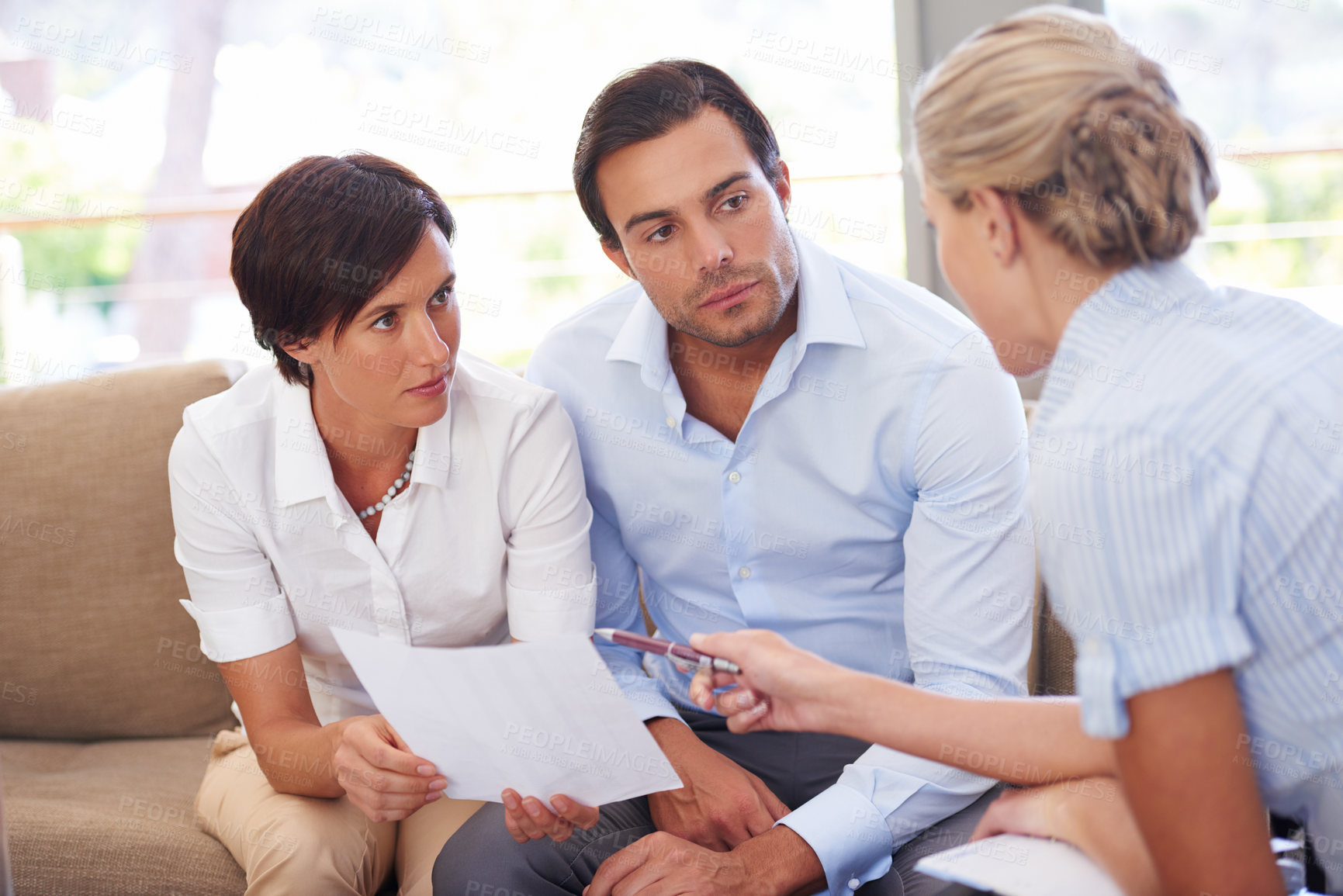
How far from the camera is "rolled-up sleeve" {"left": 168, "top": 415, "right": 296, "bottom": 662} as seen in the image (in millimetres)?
1279

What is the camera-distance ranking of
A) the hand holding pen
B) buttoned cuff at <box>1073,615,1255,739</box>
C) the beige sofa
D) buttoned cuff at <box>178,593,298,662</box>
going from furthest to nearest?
the beige sofa
buttoned cuff at <box>178,593,298,662</box>
the hand holding pen
buttoned cuff at <box>1073,615,1255,739</box>

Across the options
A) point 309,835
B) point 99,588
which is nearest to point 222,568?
point 309,835

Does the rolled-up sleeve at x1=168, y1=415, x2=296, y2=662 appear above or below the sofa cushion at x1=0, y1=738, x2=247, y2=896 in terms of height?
above

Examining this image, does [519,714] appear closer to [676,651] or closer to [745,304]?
[676,651]

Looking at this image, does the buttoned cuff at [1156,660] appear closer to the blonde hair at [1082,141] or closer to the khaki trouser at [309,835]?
the blonde hair at [1082,141]

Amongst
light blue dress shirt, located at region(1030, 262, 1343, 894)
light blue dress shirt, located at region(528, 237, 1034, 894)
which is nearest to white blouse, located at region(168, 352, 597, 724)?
light blue dress shirt, located at region(528, 237, 1034, 894)

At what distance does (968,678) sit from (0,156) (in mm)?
4532

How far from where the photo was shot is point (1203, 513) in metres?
0.66

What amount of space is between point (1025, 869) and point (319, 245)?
0.97 m

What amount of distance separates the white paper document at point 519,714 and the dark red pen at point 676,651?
31mm

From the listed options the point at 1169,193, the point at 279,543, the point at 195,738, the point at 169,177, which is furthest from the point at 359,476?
the point at 169,177

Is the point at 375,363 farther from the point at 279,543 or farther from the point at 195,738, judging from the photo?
the point at 195,738

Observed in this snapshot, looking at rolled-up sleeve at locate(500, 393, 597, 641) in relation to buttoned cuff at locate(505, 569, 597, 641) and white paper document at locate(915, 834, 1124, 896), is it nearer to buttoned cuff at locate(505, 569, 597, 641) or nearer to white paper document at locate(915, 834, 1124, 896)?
buttoned cuff at locate(505, 569, 597, 641)

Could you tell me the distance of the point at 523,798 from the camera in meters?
1.13
